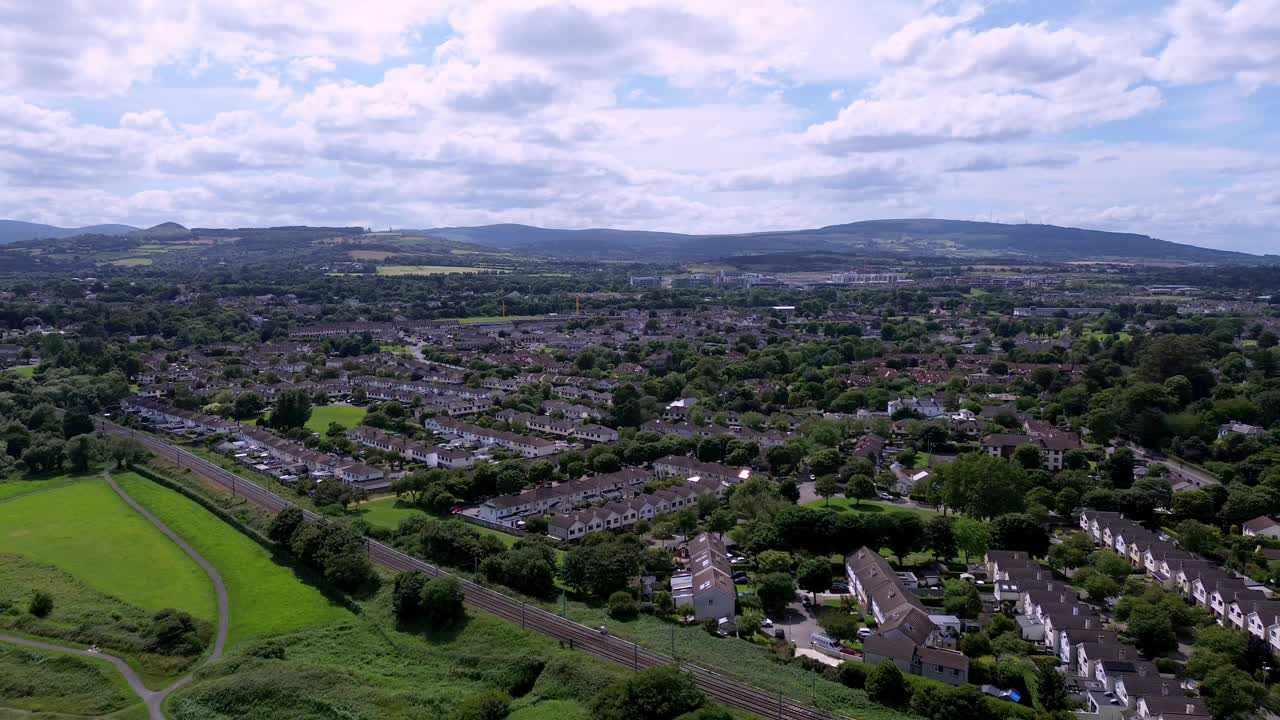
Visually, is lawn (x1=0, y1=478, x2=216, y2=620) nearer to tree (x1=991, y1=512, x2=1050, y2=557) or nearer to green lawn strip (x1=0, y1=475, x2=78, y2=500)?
green lawn strip (x1=0, y1=475, x2=78, y2=500)

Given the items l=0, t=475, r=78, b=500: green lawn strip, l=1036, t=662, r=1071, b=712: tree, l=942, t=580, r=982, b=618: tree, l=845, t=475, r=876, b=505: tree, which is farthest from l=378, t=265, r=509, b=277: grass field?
l=1036, t=662, r=1071, b=712: tree

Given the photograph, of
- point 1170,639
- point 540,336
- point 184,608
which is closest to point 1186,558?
point 1170,639

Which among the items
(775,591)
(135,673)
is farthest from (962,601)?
(135,673)

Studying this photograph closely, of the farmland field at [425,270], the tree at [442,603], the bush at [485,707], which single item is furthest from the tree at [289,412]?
the farmland field at [425,270]

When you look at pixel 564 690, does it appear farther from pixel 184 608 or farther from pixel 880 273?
pixel 880 273

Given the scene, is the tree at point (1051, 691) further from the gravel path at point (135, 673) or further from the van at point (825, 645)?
the gravel path at point (135, 673)

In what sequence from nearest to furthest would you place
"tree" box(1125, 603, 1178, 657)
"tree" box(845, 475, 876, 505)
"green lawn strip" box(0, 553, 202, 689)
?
"green lawn strip" box(0, 553, 202, 689) < "tree" box(1125, 603, 1178, 657) < "tree" box(845, 475, 876, 505)

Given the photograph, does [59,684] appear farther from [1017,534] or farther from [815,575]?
[1017,534]
